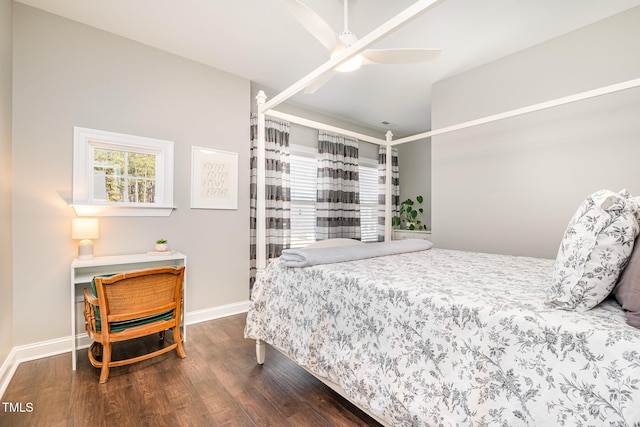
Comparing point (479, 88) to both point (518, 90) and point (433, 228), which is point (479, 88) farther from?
point (433, 228)

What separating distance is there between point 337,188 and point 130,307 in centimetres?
310

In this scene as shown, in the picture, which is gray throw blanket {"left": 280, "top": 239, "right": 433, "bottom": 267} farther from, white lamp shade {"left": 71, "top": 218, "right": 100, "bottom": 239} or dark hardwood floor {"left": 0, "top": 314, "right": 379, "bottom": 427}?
white lamp shade {"left": 71, "top": 218, "right": 100, "bottom": 239}

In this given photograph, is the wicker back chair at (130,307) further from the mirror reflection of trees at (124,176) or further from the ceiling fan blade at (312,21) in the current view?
the ceiling fan blade at (312,21)

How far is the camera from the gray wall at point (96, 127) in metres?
A: 2.18

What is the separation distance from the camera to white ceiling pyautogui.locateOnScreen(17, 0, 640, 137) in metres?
2.18

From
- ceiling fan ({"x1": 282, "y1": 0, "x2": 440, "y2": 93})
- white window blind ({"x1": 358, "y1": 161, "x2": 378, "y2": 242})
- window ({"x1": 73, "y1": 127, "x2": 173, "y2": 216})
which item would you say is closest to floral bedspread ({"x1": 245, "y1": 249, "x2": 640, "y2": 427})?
ceiling fan ({"x1": 282, "y1": 0, "x2": 440, "y2": 93})

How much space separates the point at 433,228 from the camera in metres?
3.57

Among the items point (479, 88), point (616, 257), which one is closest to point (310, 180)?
point (479, 88)

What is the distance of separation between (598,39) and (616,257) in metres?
2.58

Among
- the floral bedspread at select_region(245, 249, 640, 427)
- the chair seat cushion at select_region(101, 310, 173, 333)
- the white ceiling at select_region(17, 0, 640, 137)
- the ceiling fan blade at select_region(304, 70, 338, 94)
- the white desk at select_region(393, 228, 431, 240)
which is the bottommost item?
the chair seat cushion at select_region(101, 310, 173, 333)

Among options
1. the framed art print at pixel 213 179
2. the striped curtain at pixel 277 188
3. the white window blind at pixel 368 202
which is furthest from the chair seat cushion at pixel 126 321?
the white window blind at pixel 368 202

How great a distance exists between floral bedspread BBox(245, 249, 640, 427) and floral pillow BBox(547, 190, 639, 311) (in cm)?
6

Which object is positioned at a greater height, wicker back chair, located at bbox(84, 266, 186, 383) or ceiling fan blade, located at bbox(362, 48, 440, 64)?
ceiling fan blade, located at bbox(362, 48, 440, 64)

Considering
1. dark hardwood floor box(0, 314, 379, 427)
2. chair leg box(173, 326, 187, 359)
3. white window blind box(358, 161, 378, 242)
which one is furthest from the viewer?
white window blind box(358, 161, 378, 242)
